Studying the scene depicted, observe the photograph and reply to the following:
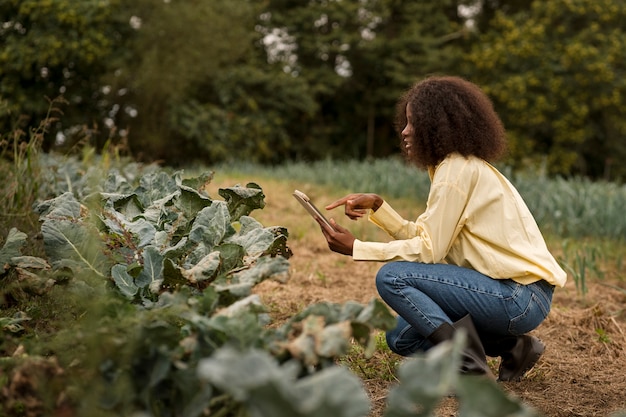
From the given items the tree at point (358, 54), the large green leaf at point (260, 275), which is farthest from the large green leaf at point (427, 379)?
the tree at point (358, 54)

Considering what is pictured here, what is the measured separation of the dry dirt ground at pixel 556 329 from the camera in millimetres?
2666

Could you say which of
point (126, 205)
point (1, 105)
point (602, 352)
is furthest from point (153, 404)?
point (1, 105)

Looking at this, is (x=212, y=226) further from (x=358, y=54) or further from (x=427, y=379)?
(x=358, y=54)

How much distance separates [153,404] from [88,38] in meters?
14.2

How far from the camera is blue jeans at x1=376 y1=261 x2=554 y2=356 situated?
2.51 meters

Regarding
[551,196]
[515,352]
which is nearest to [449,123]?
[515,352]

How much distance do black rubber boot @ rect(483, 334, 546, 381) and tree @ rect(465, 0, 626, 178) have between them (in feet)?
50.5

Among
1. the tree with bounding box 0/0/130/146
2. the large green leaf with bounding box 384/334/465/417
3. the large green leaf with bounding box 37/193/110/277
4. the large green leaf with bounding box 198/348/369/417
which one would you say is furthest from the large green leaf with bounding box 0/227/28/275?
the tree with bounding box 0/0/130/146

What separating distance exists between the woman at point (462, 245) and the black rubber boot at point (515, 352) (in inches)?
4.3

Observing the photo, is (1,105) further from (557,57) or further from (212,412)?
(557,57)

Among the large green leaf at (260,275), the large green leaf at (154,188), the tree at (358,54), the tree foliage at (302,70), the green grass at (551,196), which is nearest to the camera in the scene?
the large green leaf at (260,275)

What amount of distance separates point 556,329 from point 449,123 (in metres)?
1.63

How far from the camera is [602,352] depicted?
11.0 ft

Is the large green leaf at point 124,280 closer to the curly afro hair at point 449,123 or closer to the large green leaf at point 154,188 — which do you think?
the large green leaf at point 154,188
